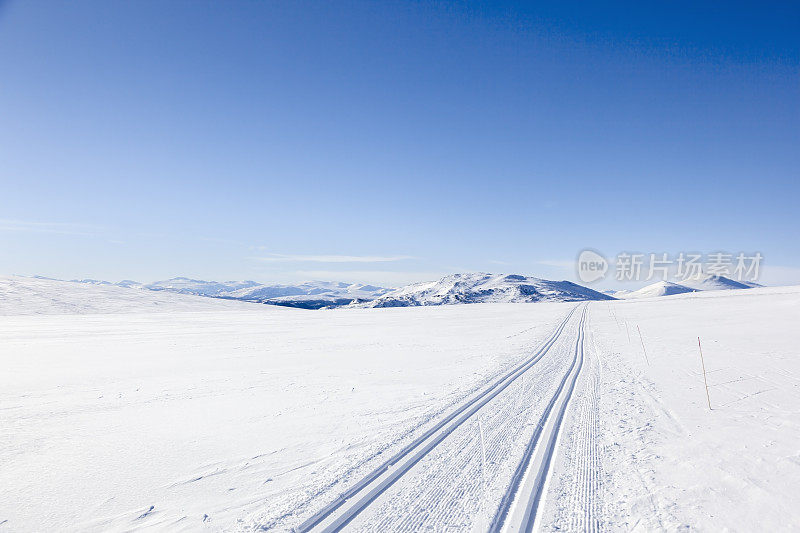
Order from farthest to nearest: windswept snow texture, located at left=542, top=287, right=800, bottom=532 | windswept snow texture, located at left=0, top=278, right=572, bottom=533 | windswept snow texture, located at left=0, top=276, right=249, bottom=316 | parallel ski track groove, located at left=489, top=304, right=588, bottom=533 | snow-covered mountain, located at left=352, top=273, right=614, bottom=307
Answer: snow-covered mountain, located at left=352, top=273, right=614, bottom=307, windswept snow texture, located at left=0, top=276, right=249, bottom=316, windswept snow texture, located at left=0, top=278, right=572, bottom=533, windswept snow texture, located at left=542, top=287, right=800, bottom=532, parallel ski track groove, located at left=489, top=304, right=588, bottom=533

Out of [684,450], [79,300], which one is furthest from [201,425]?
[79,300]

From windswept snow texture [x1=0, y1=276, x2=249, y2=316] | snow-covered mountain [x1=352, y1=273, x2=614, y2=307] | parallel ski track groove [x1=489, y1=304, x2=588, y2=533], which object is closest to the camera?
parallel ski track groove [x1=489, y1=304, x2=588, y2=533]

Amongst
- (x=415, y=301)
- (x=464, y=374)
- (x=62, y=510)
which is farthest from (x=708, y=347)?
(x=415, y=301)

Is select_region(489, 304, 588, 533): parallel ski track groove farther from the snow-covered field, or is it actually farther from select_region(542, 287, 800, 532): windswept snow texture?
select_region(542, 287, 800, 532): windswept snow texture

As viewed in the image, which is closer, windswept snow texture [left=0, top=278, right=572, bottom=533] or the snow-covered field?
the snow-covered field

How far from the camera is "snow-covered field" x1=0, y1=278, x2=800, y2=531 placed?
16.9 ft

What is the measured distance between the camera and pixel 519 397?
1073cm

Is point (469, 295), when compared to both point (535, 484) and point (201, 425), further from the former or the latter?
point (535, 484)

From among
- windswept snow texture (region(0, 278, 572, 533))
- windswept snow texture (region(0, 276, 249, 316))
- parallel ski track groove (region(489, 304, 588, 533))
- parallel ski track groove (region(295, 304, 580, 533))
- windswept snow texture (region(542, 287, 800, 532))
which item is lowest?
windswept snow texture (region(0, 276, 249, 316))

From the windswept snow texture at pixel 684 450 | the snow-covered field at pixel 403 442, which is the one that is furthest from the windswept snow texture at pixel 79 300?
the windswept snow texture at pixel 684 450

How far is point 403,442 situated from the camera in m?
7.48

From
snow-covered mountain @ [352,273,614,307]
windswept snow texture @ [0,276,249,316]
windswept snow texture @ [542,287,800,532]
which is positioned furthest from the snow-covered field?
snow-covered mountain @ [352,273,614,307]

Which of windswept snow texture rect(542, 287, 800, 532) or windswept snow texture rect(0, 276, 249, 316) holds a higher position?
windswept snow texture rect(542, 287, 800, 532)

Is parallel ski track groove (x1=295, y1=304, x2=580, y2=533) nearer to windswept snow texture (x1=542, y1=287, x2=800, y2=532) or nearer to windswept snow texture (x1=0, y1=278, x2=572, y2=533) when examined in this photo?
windswept snow texture (x1=0, y1=278, x2=572, y2=533)
